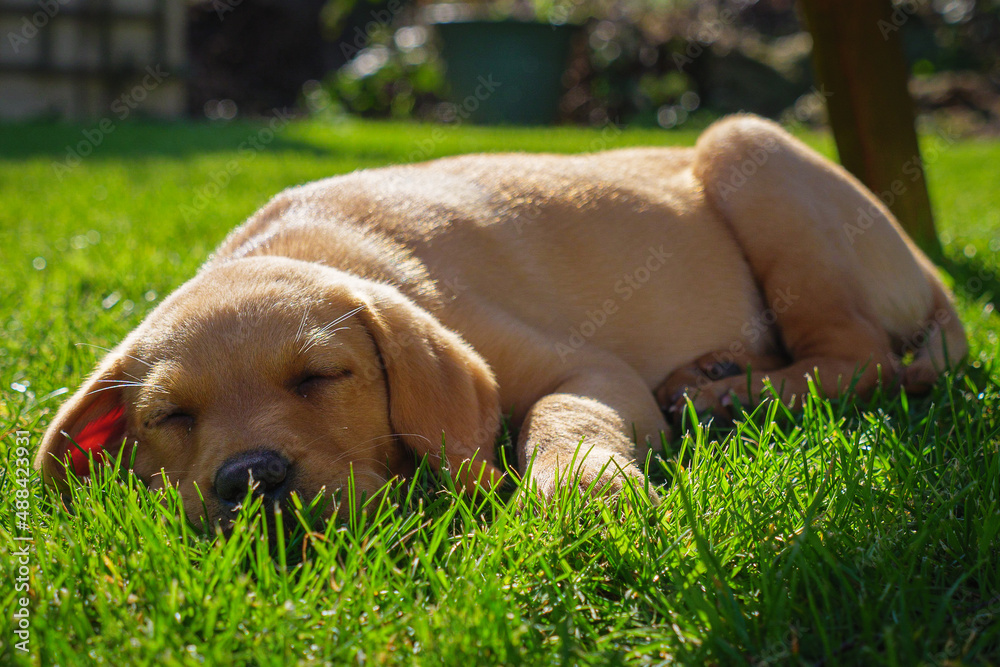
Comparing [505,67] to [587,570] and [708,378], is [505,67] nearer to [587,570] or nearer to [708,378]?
[708,378]

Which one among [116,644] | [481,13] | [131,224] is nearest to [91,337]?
[116,644]

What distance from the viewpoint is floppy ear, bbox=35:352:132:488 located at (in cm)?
223

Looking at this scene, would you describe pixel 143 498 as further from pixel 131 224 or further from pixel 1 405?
pixel 131 224

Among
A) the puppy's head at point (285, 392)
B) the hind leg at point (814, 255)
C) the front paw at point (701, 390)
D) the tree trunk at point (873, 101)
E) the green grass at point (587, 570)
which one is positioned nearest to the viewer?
the green grass at point (587, 570)

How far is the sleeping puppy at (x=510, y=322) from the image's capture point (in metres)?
2.15

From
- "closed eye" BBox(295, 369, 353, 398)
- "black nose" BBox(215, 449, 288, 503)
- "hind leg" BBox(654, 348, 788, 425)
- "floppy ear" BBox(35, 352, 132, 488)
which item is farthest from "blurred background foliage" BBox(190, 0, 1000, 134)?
"black nose" BBox(215, 449, 288, 503)

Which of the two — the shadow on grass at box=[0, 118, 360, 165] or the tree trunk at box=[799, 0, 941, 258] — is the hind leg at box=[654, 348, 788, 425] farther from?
the shadow on grass at box=[0, 118, 360, 165]

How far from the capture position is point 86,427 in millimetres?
2322

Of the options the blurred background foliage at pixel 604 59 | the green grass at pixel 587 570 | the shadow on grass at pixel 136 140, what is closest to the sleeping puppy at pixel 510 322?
the green grass at pixel 587 570

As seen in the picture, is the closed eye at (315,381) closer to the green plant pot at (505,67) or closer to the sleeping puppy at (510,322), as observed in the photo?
the sleeping puppy at (510,322)

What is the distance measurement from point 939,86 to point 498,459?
1297cm

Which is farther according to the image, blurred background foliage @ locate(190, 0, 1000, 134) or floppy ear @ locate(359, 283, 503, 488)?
blurred background foliage @ locate(190, 0, 1000, 134)

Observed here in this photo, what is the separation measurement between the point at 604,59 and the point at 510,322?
449 inches

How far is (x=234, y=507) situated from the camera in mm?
1860
